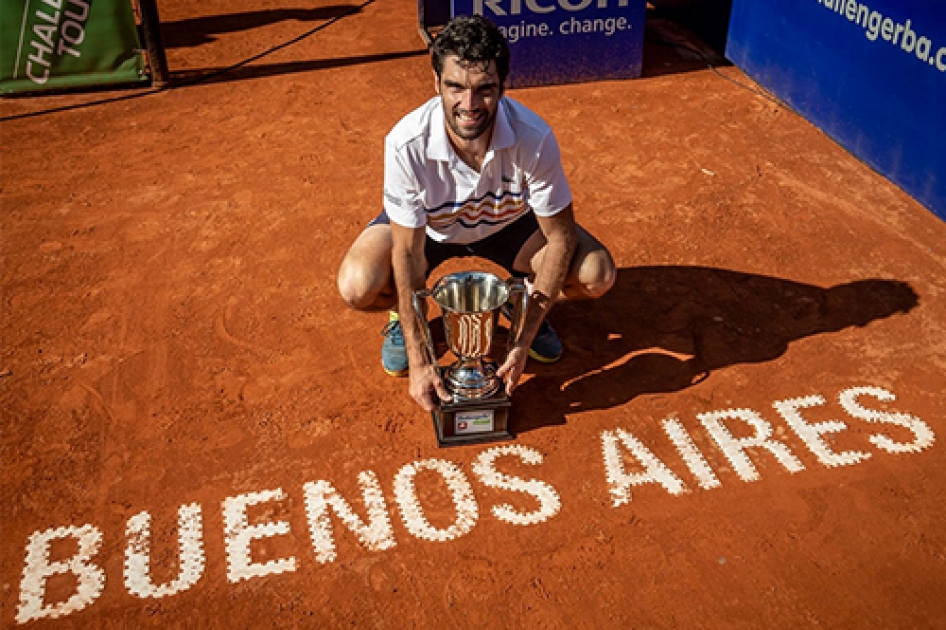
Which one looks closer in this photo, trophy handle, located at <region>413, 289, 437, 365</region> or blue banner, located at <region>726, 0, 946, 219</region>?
trophy handle, located at <region>413, 289, 437, 365</region>

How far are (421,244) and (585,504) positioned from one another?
61.0 inches

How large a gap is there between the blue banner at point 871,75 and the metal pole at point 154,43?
6.01m

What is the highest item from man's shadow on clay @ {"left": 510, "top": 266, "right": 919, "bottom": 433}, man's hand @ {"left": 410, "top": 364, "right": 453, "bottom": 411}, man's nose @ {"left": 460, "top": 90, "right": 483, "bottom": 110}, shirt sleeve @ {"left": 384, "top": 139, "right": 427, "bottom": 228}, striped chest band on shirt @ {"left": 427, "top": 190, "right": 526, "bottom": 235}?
man's nose @ {"left": 460, "top": 90, "right": 483, "bottom": 110}

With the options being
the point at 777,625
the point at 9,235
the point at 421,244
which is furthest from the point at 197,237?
the point at 777,625

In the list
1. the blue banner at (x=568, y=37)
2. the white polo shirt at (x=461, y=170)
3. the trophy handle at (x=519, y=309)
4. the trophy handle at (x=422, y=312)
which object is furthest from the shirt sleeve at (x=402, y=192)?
the blue banner at (x=568, y=37)

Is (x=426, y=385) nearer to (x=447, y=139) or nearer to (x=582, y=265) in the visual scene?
(x=582, y=265)

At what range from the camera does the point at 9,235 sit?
6789 millimetres

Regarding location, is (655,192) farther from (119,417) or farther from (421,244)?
(119,417)

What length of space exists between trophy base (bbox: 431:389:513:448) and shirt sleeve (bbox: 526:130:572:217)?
39.5 inches

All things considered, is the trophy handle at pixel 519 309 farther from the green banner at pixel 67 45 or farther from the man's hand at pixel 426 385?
the green banner at pixel 67 45

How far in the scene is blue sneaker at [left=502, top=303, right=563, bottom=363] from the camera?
5.37 metres

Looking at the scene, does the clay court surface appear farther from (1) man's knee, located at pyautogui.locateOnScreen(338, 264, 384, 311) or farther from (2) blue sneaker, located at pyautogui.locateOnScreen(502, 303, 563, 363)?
Result: (1) man's knee, located at pyautogui.locateOnScreen(338, 264, 384, 311)

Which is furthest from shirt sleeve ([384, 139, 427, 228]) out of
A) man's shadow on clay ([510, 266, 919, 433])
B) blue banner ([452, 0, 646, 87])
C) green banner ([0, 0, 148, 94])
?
green banner ([0, 0, 148, 94])

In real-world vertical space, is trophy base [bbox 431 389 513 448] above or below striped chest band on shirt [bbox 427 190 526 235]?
below
